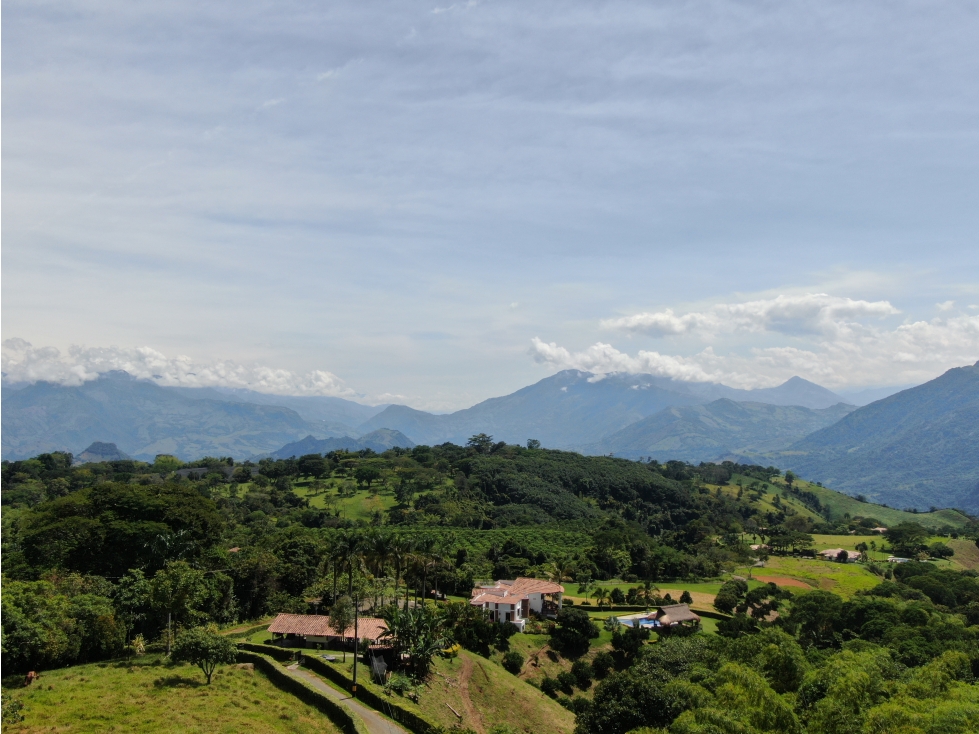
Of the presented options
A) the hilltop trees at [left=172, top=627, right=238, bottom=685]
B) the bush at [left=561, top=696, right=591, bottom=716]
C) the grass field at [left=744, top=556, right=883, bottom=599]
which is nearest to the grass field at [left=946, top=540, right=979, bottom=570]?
the grass field at [left=744, top=556, right=883, bottom=599]

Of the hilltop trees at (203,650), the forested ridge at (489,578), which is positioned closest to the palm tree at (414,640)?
the forested ridge at (489,578)

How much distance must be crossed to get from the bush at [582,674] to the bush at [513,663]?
5.71m

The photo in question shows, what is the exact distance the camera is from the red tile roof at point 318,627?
5142 centimetres

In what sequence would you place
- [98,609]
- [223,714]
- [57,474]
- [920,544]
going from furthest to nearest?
[57,474] < [920,544] < [98,609] < [223,714]

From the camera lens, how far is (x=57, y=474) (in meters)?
149

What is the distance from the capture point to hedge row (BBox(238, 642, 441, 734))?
40.3m

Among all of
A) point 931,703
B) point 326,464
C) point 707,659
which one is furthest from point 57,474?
point 931,703

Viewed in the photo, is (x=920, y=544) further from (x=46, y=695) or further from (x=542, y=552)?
(x=46, y=695)

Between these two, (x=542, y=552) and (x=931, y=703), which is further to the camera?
(x=542, y=552)

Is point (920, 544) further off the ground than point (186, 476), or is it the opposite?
point (186, 476)

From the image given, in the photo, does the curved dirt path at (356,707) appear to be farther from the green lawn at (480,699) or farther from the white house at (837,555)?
the white house at (837,555)

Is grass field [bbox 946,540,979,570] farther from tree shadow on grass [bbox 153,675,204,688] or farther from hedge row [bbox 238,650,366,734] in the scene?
tree shadow on grass [bbox 153,675,204,688]

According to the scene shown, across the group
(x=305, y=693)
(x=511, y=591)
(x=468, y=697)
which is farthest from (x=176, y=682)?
(x=511, y=591)

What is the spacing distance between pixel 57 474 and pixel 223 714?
449 feet
